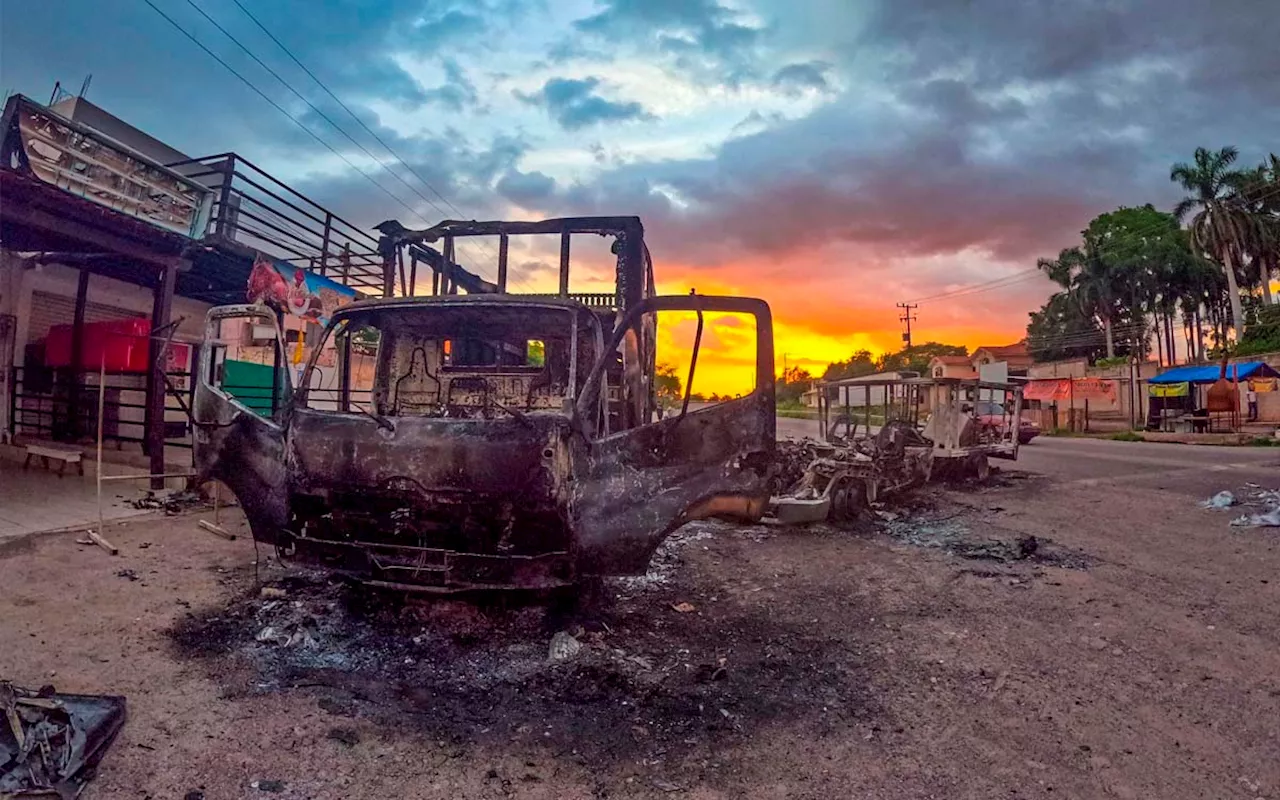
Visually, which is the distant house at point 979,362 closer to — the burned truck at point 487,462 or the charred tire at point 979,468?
the charred tire at point 979,468

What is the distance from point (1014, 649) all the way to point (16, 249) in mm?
12943

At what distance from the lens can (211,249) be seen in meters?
9.56

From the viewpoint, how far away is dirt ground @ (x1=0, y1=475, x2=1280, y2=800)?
257 cm

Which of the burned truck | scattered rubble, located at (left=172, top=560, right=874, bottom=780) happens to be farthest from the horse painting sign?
scattered rubble, located at (left=172, top=560, right=874, bottom=780)

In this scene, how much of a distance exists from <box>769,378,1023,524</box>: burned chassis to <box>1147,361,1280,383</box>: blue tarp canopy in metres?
20.8

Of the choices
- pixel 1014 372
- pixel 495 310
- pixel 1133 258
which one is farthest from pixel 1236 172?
pixel 495 310

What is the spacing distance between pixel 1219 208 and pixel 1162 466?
38.7 m

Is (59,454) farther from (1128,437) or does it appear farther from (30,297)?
(1128,437)

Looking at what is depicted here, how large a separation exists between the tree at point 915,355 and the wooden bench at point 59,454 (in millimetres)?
61893

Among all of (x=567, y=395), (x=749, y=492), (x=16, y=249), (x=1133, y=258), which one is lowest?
(x=749, y=492)

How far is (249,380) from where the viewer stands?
10.2m

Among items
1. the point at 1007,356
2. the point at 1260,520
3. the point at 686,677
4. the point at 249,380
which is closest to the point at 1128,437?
the point at 1260,520

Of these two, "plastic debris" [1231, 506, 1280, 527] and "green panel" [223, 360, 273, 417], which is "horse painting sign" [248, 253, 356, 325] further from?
"plastic debris" [1231, 506, 1280, 527]

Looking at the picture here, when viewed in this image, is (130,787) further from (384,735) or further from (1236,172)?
(1236,172)
